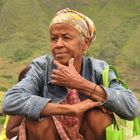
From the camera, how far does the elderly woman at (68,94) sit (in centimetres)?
361

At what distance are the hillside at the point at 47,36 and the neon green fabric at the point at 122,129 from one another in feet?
268

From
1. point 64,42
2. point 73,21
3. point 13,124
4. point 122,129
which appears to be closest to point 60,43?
point 64,42

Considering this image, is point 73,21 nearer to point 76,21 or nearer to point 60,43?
point 76,21

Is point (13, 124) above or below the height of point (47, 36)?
above

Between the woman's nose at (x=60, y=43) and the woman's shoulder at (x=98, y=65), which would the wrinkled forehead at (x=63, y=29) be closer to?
the woman's nose at (x=60, y=43)

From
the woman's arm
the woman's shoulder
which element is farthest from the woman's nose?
the woman's arm

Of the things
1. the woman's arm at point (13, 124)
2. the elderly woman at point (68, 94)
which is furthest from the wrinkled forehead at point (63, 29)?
the woman's arm at point (13, 124)

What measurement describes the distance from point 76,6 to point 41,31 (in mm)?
17899

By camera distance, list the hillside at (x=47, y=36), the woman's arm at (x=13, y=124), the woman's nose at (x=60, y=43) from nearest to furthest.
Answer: the woman's nose at (x=60, y=43) < the woman's arm at (x=13, y=124) < the hillside at (x=47, y=36)

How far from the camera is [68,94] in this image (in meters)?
3.94

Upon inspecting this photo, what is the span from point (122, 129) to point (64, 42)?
0.86 metres

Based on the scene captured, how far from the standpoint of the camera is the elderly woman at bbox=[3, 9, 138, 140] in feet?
11.9

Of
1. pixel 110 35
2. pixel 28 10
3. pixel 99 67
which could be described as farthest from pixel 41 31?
pixel 99 67

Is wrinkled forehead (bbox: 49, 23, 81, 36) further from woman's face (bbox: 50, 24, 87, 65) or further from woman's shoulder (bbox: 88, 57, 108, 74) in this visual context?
woman's shoulder (bbox: 88, 57, 108, 74)
